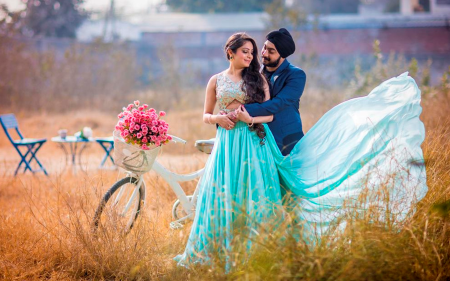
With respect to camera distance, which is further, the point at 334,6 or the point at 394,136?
the point at 334,6

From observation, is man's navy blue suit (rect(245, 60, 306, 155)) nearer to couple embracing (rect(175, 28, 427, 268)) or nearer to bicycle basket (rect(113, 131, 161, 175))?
couple embracing (rect(175, 28, 427, 268))

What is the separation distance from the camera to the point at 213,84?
157 inches

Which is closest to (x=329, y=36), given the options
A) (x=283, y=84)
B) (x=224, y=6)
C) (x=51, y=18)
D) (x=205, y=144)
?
(x=224, y=6)

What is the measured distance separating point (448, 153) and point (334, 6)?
124 ft

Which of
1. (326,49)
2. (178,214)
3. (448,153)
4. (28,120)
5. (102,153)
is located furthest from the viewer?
(326,49)

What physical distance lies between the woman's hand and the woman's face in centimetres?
34

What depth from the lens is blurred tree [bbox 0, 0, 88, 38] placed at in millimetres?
26453

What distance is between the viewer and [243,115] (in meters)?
3.81

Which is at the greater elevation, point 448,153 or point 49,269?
point 448,153

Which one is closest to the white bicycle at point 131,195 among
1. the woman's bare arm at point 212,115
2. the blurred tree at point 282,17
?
the woman's bare arm at point 212,115

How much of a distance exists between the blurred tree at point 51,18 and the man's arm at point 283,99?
2465cm

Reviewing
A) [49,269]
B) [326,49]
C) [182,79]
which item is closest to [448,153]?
[49,269]

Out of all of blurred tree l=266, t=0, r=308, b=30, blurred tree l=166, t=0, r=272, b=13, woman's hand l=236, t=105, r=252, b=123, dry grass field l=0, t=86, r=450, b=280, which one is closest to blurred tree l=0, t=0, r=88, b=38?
blurred tree l=166, t=0, r=272, b=13

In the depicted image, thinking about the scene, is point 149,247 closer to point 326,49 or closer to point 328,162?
point 328,162
